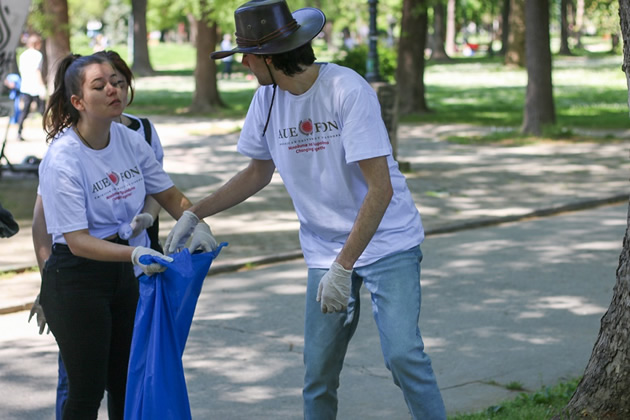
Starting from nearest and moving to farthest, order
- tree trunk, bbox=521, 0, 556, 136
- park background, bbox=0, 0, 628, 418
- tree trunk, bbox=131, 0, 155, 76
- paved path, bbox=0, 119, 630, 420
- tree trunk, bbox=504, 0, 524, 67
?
paved path, bbox=0, 119, 630, 420 → tree trunk, bbox=521, 0, 556, 136 → park background, bbox=0, 0, 628, 418 → tree trunk, bbox=504, 0, 524, 67 → tree trunk, bbox=131, 0, 155, 76

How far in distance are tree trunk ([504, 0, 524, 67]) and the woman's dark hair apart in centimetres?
3586

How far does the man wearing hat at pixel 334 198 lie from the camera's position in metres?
3.45

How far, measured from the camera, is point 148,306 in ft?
11.7

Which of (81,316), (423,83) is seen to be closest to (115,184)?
(81,316)

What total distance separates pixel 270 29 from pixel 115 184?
2.73 ft

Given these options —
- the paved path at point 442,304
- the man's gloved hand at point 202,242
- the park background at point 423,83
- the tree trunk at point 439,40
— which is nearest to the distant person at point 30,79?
the park background at point 423,83

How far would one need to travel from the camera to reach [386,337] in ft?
11.7

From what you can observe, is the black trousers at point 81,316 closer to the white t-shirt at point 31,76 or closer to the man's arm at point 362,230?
the man's arm at point 362,230

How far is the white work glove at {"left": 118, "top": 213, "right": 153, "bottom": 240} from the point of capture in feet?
12.3

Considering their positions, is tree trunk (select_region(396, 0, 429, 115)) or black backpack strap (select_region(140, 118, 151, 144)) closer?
black backpack strap (select_region(140, 118, 151, 144))

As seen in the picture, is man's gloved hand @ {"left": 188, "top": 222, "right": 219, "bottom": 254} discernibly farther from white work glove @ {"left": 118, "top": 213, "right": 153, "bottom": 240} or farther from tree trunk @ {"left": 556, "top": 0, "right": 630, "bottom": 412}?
tree trunk @ {"left": 556, "top": 0, "right": 630, "bottom": 412}

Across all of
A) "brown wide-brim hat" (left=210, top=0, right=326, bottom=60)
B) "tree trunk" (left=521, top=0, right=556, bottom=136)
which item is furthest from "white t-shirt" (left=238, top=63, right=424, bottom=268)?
"tree trunk" (left=521, top=0, right=556, bottom=136)

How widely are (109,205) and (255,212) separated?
24.1 ft

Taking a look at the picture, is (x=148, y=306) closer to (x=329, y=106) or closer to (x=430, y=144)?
(x=329, y=106)
